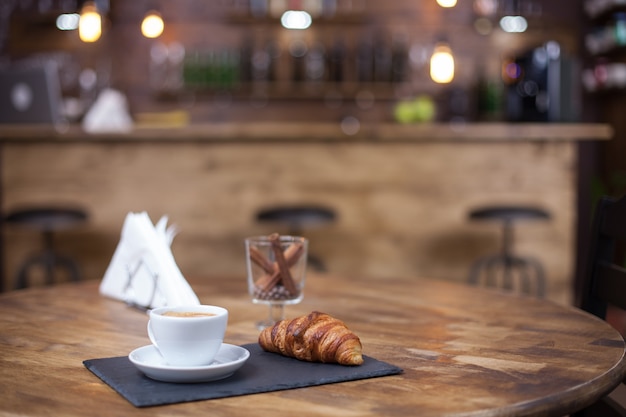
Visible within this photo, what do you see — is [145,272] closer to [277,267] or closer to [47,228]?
[277,267]

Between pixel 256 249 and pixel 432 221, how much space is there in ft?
8.99

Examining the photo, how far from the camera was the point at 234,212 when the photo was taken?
402 cm

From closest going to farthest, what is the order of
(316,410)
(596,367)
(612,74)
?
(316,410) < (596,367) < (612,74)

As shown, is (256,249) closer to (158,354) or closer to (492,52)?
(158,354)

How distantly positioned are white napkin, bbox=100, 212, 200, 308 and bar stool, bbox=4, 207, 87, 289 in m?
2.14

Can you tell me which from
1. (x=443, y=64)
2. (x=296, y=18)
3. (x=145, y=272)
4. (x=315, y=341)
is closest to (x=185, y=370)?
(x=315, y=341)

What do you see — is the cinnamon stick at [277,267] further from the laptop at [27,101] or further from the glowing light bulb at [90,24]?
the glowing light bulb at [90,24]

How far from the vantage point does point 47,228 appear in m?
3.74

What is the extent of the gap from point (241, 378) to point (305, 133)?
116 inches

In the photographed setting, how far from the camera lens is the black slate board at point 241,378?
0.96 metres

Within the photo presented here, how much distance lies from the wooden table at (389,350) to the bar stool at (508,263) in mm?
2027

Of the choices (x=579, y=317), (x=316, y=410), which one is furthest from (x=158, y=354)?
(x=579, y=317)

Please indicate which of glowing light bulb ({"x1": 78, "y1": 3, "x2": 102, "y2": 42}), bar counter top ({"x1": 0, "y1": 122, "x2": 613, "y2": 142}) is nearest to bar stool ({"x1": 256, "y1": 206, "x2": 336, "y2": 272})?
bar counter top ({"x1": 0, "y1": 122, "x2": 613, "y2": 142})

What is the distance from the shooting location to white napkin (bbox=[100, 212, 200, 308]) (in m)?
1.49
